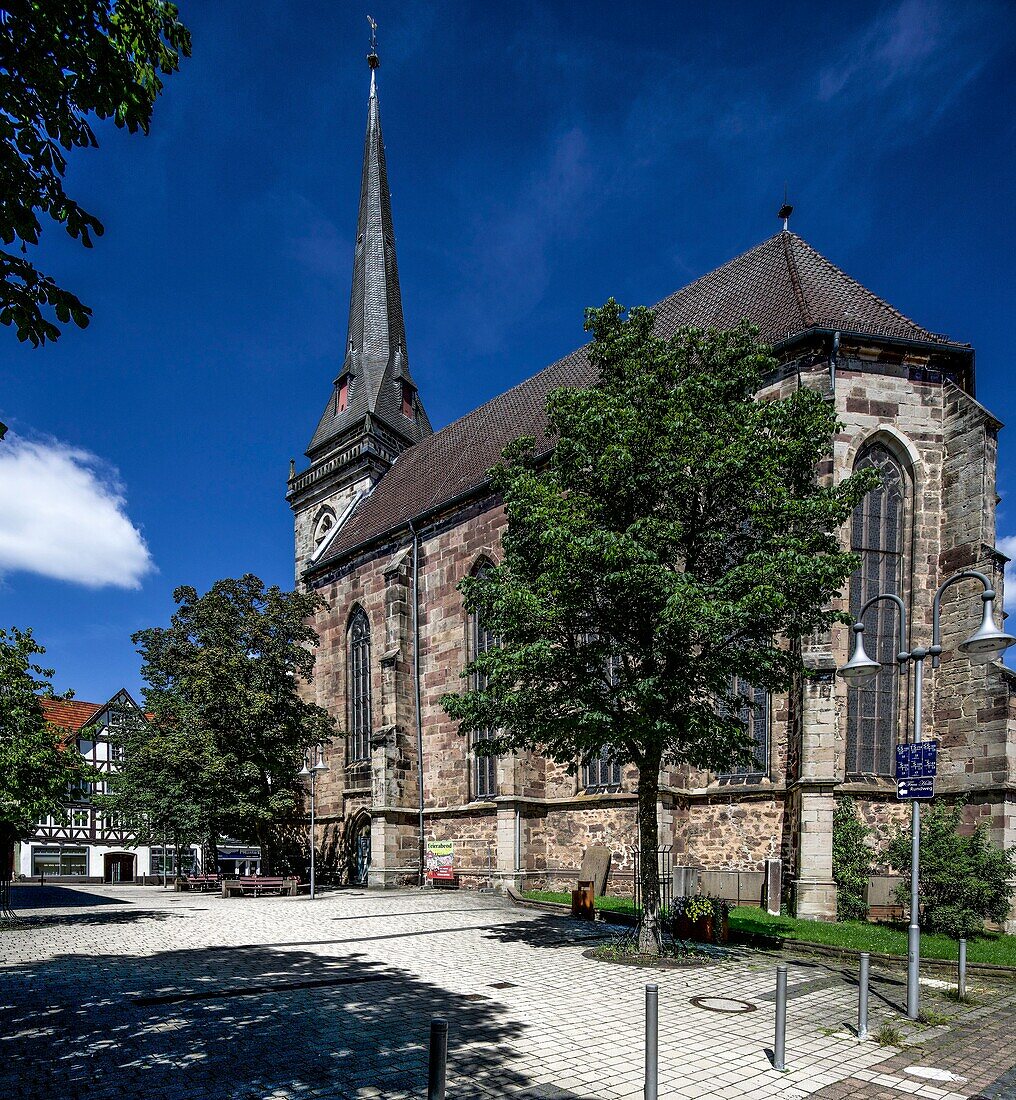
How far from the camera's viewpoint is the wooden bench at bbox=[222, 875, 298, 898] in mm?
21562

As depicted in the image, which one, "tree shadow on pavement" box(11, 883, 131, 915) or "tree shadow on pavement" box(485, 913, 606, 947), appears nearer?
"tree shadow on pavement" box(485, 913, 606, 947)

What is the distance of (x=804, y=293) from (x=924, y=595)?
26.9 feet

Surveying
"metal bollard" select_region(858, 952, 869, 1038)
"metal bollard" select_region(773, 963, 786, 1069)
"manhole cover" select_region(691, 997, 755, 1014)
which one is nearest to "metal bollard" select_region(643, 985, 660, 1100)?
"metal bollard" select_region(773, 963, 786, 1069)

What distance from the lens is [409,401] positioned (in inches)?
1587

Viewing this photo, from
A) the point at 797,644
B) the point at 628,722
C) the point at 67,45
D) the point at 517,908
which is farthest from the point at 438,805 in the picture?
the point at 67,45

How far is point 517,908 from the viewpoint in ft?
59.4

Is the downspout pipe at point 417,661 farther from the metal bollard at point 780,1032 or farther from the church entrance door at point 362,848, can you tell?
the metal bollard at point 780,1032

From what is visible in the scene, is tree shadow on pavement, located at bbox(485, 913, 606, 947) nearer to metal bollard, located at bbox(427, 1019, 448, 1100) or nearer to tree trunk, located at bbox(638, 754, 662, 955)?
tree trunk, located at bbox(638, 754, 662, 955)

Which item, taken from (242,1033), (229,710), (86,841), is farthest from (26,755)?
(86,841)

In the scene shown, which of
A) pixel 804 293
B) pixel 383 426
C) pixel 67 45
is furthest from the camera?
pixel 383 426

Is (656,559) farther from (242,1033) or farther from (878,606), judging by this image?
(878,606)

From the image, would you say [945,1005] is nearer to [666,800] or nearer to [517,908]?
[666,800]

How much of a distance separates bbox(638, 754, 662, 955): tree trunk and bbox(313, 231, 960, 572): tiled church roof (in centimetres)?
824

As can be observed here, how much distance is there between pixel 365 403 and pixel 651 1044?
3613 cm
